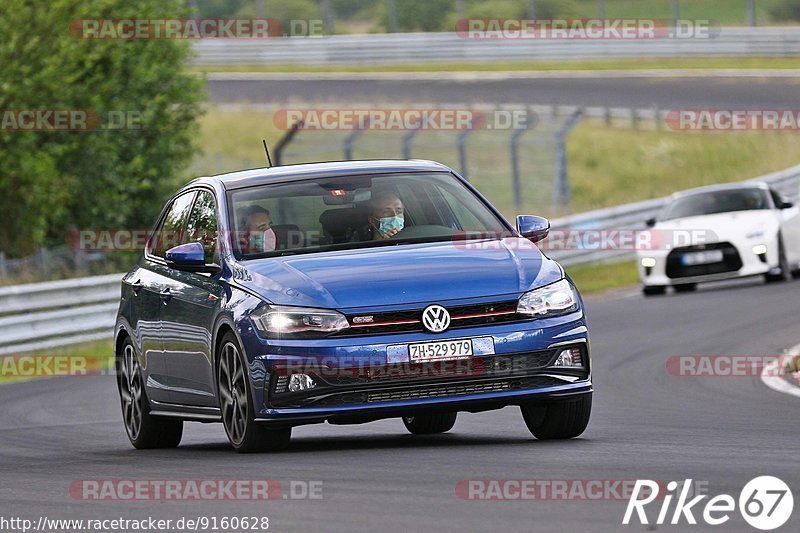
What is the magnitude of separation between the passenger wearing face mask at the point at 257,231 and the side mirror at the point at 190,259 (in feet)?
0.73

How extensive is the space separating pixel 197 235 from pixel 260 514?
3768 millimetres

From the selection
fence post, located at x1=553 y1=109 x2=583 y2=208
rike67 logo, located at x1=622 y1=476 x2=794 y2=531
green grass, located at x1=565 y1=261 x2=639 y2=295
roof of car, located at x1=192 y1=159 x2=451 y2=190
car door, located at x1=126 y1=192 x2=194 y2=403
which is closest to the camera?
rike67 logo, located at x1=622 y1=476 x2=794 y2=531

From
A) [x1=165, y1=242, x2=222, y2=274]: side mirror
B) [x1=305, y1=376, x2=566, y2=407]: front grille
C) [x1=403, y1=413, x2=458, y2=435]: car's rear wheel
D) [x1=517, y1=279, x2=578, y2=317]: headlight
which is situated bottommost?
[x1=403, y1=413, x2=458, y2=435]: car's rear wheel

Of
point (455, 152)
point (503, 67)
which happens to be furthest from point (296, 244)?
point (503, 67)

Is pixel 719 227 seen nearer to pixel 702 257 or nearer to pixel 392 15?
pixel 702 257

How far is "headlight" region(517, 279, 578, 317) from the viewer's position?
9000 millimetres

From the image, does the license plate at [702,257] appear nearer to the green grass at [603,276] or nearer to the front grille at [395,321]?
the green grass at [603,276]

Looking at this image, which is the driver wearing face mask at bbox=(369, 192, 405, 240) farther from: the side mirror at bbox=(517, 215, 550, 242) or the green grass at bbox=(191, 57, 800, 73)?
the green grass at bbox=(191, 57, 800, 73)

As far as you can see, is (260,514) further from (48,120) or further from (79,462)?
(48,120)

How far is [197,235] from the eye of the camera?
415 inches

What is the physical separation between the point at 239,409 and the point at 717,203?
14777 mm

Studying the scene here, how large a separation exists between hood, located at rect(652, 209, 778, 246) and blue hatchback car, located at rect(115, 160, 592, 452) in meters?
12.1
